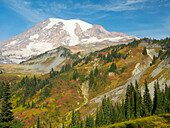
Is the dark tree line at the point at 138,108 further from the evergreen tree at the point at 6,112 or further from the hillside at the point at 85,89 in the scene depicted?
the evergreen tree at the point at 6,112

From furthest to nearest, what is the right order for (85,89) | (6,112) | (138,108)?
(85,89) → (138,108) → (6,112)

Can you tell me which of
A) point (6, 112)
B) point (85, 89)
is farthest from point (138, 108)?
point (85, 89)

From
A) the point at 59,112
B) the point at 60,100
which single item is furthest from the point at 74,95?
the point at 59,112

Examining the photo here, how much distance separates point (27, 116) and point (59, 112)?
29.4 m

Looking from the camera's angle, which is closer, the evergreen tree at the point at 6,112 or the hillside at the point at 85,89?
the evergreen tree at the point at 6,112

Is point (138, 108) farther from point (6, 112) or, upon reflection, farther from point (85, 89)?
point (85, 89)

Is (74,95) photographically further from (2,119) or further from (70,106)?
(2,119)

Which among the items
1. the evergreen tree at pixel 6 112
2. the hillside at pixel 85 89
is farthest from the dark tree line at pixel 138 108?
the evergreen tree at pixel 6 112

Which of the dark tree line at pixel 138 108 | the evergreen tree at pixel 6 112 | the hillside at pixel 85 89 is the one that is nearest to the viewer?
the evergreen tree at pixel 6 112

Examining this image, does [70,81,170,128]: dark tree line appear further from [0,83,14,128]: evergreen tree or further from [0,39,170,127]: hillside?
[0,83,14,128]: evergreen tree

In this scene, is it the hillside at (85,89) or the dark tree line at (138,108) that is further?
the hillside at (85,89)

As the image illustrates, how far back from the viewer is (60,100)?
481ft

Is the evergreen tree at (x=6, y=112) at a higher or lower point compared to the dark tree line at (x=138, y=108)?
higher

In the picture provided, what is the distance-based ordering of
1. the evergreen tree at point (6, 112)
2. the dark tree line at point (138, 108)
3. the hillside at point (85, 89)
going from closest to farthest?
the evergreen tree at point (6, 112) < the dark tree line at point (138, 108) < the hillside at point (85, 89)
